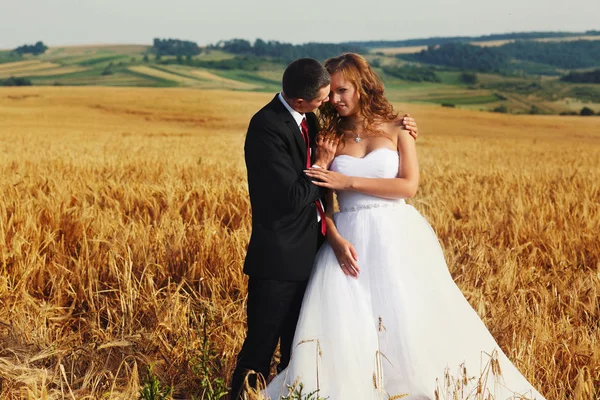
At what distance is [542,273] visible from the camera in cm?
473

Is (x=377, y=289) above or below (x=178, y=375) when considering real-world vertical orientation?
above

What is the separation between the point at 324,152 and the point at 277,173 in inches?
14.5

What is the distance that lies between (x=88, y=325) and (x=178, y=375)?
822 millimetres

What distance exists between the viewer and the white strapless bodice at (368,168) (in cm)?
→ 280

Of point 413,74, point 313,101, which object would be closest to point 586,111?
point 413,74

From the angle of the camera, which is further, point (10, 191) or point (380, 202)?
point (10, 191)

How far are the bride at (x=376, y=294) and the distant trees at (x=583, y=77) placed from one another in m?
92.4

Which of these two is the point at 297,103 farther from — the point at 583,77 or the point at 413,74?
the point at 583,77

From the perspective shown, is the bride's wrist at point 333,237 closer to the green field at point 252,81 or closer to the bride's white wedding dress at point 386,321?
the bride's white wedding dress at point 386,321

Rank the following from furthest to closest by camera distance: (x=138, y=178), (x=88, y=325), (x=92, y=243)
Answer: (x=138, y=178), (x=92, y=243), (x=88, y=325)

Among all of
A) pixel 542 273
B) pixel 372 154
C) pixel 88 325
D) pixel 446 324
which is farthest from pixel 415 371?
pixel 542 273

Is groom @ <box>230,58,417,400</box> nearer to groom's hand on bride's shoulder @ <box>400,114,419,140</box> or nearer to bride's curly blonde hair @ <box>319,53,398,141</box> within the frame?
bride's curly blonde hair @ <box>319,53,398,141</box>

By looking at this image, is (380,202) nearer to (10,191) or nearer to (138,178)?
(10,191)

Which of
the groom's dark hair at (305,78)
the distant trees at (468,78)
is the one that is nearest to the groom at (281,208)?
the groom's dark hair at (305,78)
